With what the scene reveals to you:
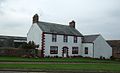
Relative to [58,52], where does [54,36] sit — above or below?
above

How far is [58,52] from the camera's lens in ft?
177

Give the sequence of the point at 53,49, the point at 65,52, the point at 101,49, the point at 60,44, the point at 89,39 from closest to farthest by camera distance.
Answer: the point at 53,49 → the point at 60,44 → the point at 65,52 → the point at 89,39 → the point at 101,49

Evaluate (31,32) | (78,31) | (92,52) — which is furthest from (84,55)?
(31,32)

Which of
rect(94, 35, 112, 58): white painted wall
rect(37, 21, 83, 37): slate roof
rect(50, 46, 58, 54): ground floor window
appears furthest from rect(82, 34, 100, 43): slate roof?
rect(50, 46, 58, 54): ground floor window

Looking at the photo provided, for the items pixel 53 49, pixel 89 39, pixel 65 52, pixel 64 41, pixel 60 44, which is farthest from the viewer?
pixel 89 39

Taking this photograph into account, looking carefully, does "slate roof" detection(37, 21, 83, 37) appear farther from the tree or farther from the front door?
the tree

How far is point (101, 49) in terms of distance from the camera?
5919cm

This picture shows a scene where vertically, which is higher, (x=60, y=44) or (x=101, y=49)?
(x=60, y=44)

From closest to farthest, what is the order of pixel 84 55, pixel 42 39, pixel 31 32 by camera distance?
pixel 42 39 < pixel 31 32 < pixel 84 55

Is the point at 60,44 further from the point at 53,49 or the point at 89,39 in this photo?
the point at 89,39

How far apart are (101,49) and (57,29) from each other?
12051mm

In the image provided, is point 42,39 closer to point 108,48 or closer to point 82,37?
point 82,37

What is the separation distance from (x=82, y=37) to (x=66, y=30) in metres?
4.83

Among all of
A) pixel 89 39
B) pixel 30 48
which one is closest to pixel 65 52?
pixel 89 39
